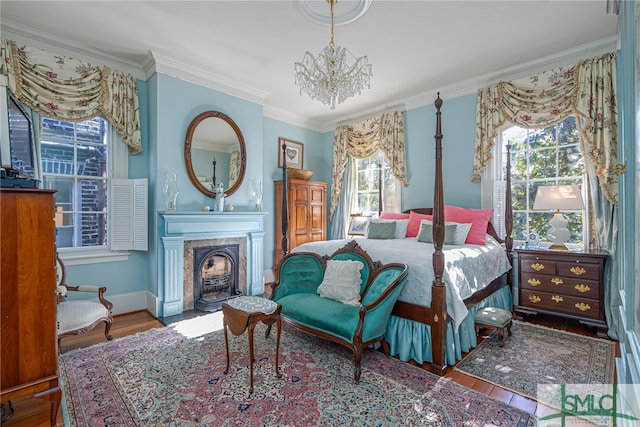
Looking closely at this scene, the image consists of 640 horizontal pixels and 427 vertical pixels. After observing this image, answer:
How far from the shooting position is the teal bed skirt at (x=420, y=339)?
2.36 meters

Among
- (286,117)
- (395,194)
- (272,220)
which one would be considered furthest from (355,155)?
(272,220)

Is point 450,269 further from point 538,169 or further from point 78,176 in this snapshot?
point 78,176

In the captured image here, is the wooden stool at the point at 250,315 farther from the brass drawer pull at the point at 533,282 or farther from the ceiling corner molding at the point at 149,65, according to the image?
the ceiling corner molding at the point at 149,65

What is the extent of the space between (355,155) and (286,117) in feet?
4.81

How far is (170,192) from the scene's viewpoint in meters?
3.66

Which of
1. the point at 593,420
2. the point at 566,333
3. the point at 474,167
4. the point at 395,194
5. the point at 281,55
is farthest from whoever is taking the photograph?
the point at 395,194

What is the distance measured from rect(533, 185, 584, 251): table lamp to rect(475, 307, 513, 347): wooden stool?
3.88 ft

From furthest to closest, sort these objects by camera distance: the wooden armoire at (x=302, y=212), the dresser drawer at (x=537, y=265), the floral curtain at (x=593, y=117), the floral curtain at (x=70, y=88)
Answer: the wooden armoire at (x=302, y=212)
the dresser drawer at (x=537, y=265)
the floral curtain at (x=593, y=117)
the floral curtain at (x=70, y=88)

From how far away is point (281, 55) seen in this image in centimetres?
A: 347

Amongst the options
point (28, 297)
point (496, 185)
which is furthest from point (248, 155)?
point (496, 185)

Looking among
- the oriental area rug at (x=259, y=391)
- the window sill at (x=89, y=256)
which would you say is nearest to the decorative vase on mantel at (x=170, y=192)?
the window sill at (x=89, y=256)

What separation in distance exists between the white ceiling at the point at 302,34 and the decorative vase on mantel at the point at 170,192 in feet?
4.33

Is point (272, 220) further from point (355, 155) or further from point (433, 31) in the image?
point (433, 31)

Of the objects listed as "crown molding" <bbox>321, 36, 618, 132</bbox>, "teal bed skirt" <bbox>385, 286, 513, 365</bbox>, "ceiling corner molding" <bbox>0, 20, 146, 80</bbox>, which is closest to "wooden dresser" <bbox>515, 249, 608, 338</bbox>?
"teal bed skirt" <bbox>385, 286, 513, 365</bbox>
